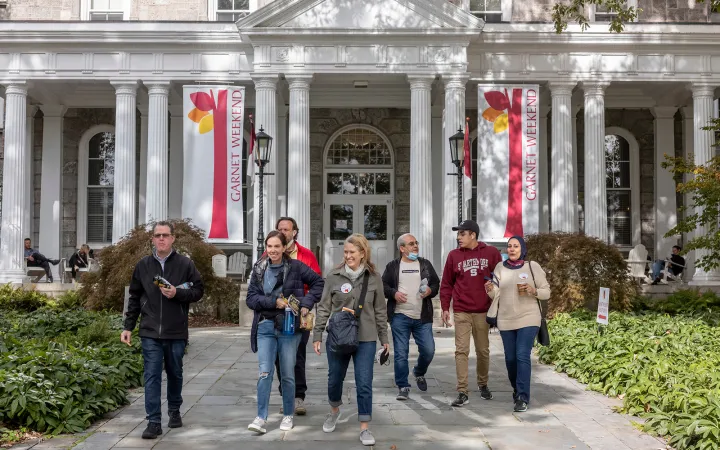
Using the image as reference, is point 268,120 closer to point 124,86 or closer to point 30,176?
point 124,86

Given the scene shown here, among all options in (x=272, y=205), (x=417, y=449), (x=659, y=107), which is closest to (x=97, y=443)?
(x=417, y=449)

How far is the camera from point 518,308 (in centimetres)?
821

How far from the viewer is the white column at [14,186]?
21.6 metres

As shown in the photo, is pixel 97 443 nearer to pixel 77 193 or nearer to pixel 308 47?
pixel 308 47

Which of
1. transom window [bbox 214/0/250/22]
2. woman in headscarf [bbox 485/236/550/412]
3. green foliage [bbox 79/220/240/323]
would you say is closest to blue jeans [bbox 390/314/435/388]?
woman in headscarf [bbox 485/236/550/412]

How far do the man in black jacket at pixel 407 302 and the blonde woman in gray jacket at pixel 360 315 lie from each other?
157cm

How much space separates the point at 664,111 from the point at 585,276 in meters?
11.7

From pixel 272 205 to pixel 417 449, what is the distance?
1487 cm

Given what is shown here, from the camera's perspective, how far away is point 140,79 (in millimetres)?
22078

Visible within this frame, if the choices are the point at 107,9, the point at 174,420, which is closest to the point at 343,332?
the point at 174,420

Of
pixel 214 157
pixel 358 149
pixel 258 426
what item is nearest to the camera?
pixel 258 426

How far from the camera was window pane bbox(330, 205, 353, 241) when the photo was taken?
25125 mm

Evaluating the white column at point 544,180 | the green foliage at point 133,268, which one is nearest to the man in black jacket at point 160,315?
the green foliage at point 133,268

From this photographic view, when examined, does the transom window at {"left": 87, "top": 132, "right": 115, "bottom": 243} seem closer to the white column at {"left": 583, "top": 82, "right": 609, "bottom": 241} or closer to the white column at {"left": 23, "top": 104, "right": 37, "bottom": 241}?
the white column at {"left": 23, "top": 104, "right": 37, "bottom": 241}
